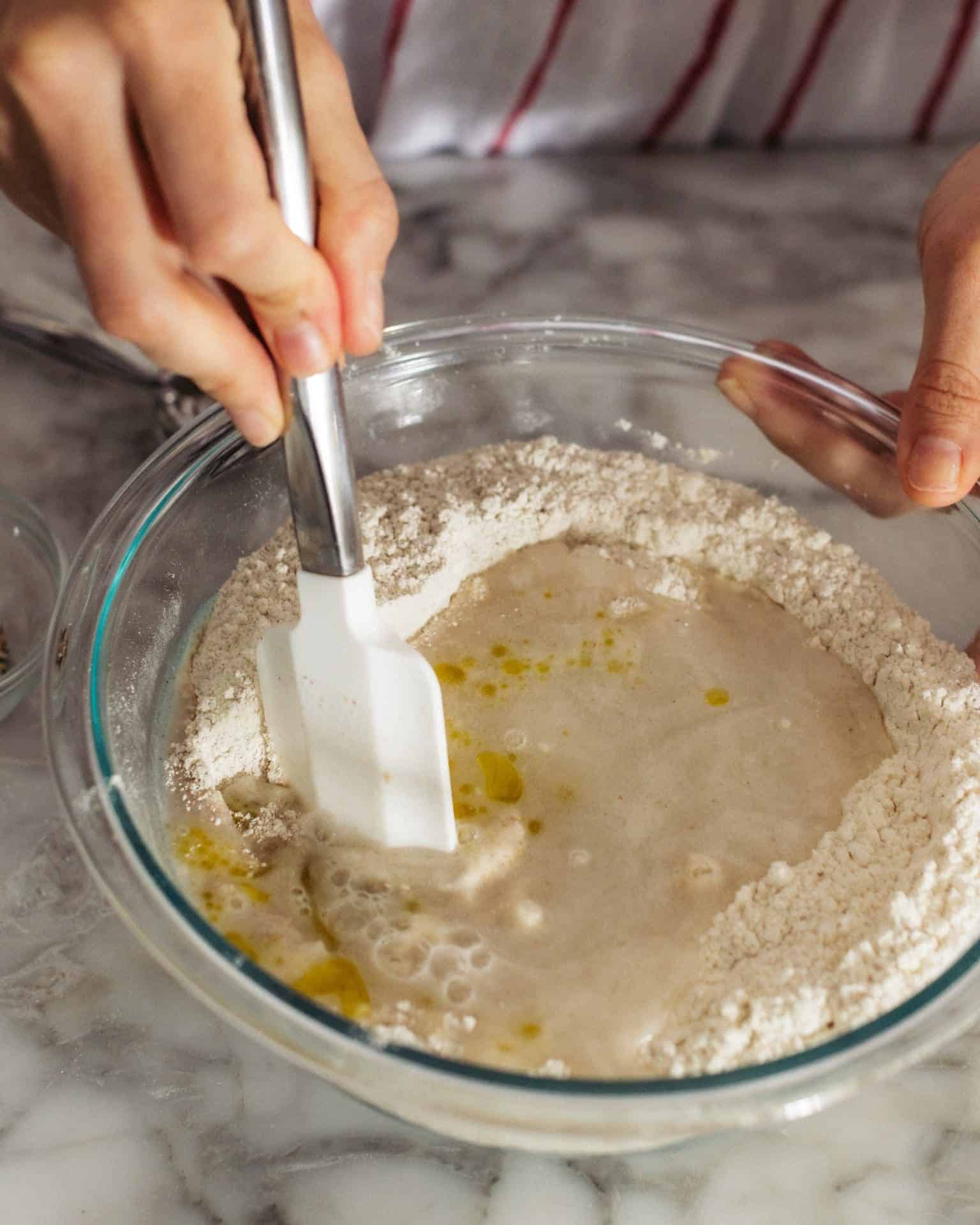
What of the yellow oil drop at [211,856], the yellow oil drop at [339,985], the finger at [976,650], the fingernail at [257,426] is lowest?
the yellow oil drop at [211,856]

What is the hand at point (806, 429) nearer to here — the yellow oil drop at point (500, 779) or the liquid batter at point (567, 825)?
the liquid batter at point (567, 825)

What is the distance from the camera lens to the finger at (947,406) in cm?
74

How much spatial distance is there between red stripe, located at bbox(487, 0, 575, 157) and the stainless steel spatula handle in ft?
2.32

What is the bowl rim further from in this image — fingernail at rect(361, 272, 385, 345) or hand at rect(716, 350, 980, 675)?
hand at rect(716, 350, 980, 675)

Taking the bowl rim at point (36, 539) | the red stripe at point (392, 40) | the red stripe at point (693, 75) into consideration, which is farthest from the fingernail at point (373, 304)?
the red stripe at point (693, 75)

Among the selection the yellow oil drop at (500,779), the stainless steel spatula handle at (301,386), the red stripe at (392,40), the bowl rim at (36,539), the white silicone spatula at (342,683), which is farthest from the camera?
→ the red stripe at (392,40)

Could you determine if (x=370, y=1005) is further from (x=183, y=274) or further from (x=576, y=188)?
(x=576, y=188)

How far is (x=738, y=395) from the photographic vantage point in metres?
0.90

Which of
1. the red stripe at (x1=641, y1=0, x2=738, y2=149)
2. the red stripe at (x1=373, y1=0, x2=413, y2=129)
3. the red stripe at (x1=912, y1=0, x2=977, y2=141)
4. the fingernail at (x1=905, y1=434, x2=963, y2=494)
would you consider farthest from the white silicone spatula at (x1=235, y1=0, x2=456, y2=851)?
the red stripe at (x1=912, y1=0, x2=977, y2=141)

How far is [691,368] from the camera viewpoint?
0.91 meters

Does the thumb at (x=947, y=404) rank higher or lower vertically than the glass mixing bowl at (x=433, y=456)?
higher

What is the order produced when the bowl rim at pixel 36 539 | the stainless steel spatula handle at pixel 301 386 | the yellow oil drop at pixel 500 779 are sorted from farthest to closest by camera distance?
the bowl rim at pixel 36 539 < the yellow oil drop at pixel 500 779 < the stainless steel spatula handle at pixel 301 386

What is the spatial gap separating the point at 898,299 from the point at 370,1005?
2.90ft

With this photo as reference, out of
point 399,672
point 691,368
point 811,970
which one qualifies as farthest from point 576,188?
point 811,970
